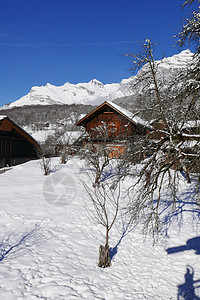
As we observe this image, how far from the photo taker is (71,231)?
7891mm

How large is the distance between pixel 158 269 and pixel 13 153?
18.0 meters

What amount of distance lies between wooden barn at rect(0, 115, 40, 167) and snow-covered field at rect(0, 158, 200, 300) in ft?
30.7

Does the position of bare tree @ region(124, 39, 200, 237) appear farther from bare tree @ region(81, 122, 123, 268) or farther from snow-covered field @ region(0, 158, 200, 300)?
snow-covered field @ region(0, 158, 200, 300)

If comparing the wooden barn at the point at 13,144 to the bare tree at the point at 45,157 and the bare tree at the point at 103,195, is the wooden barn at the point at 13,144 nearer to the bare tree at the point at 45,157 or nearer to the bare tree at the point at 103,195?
the bare tree at the point at 45,157

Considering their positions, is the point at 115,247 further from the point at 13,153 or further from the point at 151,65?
the point at 13,153

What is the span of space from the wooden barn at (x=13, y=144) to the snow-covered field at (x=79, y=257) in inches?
368

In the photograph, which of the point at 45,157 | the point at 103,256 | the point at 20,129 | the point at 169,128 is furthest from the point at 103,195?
the point at 45,157

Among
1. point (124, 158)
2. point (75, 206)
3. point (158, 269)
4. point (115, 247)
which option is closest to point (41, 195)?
point (75, 206)

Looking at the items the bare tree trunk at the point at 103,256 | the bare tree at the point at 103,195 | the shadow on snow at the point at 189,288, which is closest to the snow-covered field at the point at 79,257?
the shadow on snow at the point at 189,288

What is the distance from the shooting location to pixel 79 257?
6.28 meters

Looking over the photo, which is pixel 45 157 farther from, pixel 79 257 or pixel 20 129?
pixel 79 257

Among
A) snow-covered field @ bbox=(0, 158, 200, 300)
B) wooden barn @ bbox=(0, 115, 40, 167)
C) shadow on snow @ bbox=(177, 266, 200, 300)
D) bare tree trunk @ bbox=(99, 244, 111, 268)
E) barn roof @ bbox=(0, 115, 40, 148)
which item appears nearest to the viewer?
snow-covered field @ bbox=(0, 158, 200, 300)

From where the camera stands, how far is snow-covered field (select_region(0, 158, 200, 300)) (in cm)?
480

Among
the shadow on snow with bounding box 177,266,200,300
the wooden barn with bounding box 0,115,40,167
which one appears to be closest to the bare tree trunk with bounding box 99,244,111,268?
the shadow on snow with bounding box 177,266,200,300
